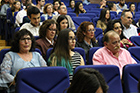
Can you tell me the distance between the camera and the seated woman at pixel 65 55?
99 centimetres

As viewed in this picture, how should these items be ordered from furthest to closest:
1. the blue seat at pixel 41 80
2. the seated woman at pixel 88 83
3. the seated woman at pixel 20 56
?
the seated woman at pixel 20 56 < the blue seat at pixel 41 80 < the seated woman at pixel 88 83

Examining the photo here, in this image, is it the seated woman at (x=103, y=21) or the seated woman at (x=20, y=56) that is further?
the seated woman at (x=103, y=21)

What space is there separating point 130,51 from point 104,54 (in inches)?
6.7

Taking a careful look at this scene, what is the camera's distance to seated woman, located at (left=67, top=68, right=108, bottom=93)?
461 millimetres

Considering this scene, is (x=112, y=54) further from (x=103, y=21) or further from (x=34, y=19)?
(x=103, y=21)

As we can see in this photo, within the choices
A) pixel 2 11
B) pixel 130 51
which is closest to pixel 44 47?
pixel 130 51

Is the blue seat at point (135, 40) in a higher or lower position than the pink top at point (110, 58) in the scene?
higher

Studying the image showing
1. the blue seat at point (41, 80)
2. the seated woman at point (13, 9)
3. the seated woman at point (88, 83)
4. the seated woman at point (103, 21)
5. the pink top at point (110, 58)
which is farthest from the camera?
the seated woman at point (13, 9)

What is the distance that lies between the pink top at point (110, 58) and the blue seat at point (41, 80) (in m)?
0.31

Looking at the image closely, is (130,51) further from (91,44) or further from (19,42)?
(19,42)

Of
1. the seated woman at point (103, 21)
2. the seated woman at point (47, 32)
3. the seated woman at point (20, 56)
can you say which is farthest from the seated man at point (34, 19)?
the seated woman at point (103, 21)

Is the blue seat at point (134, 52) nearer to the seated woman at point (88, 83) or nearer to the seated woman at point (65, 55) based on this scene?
the seated woman at point (65, 55)

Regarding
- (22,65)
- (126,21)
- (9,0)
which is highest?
(9,0)

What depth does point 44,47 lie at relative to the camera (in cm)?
127
